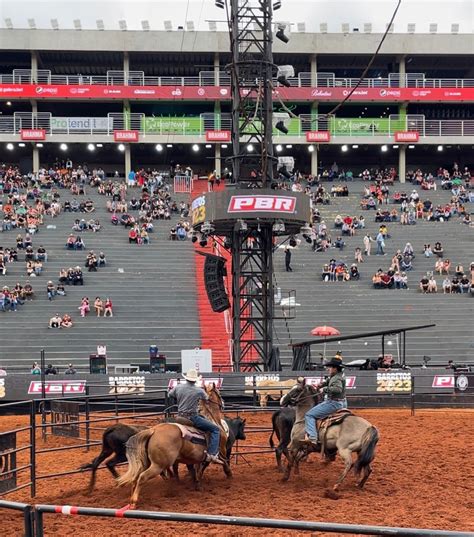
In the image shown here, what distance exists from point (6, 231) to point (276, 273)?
1529cm

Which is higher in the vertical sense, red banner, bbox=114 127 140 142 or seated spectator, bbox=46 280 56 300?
red banner, bbox=114 127 140 142

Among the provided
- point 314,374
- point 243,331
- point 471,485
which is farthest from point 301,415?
point 243,331

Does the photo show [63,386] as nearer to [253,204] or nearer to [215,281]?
[215,281]

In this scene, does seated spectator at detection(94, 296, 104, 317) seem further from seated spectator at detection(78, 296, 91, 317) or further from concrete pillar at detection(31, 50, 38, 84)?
concrete pillar at detection(31, 50, 38, 84)

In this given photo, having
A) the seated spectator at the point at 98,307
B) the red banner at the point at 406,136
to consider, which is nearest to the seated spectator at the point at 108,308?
the seated spectator at the point at 98,307

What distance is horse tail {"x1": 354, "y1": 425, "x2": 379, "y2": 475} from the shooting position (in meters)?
11.0

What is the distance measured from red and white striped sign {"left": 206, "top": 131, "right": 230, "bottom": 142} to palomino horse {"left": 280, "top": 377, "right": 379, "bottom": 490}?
44101 mm

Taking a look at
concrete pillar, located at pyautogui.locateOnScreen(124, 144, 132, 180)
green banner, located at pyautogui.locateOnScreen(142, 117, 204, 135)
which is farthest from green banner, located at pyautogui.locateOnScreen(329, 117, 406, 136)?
concrete pillar, located at pyautogui.locateOnScreen(124, 144, 132, 180)

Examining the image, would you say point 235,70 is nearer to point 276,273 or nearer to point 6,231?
point 276,273

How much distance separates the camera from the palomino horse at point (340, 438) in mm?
11023

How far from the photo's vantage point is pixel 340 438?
1120cm

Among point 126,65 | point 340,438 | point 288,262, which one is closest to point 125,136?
point 126,65

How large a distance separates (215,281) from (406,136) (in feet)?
113

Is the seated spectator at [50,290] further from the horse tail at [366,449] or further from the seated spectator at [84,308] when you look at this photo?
the horse tail at [366,449]
